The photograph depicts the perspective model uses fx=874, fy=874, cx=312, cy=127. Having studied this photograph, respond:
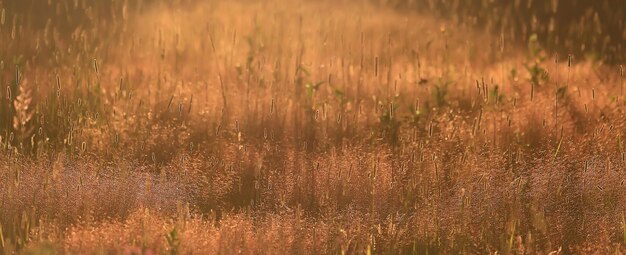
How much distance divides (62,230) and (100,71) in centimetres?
186

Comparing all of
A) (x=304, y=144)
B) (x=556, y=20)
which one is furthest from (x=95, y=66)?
(x=556, y=20)

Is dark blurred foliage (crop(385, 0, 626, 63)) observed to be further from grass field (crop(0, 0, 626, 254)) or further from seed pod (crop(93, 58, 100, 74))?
seed pod (crop(93, 58, 100, 74))

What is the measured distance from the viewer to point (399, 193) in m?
3.81

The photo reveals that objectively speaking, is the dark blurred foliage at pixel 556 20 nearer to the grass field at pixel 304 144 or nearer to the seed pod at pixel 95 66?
the grass field at pixel 304 144

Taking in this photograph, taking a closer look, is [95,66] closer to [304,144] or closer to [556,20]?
[304,144]

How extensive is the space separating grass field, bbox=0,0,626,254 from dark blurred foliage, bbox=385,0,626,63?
0.22 ft

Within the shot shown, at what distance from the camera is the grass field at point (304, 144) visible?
348cm

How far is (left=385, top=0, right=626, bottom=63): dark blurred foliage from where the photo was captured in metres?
6.06

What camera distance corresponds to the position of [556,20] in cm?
669

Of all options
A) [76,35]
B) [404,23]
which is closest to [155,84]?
[76,35]

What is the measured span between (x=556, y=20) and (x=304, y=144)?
3.25 meters

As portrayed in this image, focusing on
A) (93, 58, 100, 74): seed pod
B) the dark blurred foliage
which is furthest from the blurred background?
(93, 58, 100, 74): seed pod

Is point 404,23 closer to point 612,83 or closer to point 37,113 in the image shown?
point 612,83

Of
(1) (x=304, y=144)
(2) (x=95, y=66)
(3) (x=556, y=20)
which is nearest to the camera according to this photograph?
(1) (x=304, y=144)
